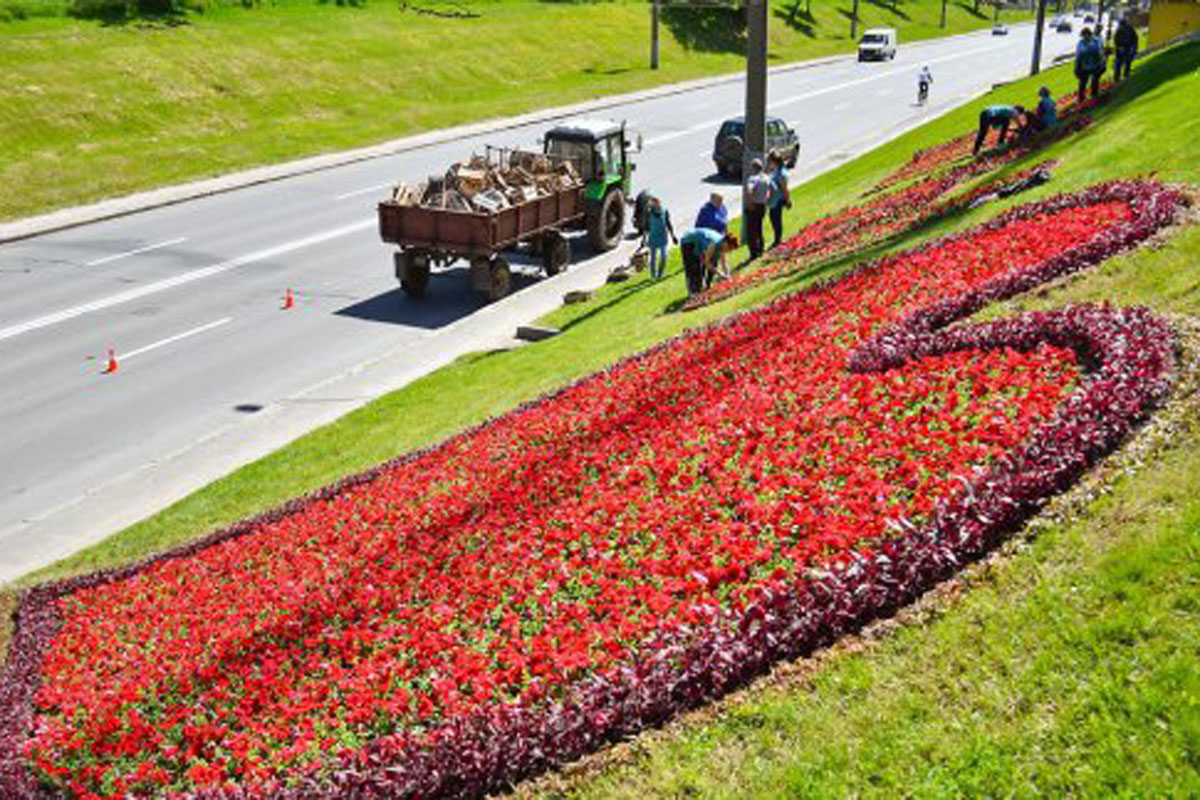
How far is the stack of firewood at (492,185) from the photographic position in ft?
83.5

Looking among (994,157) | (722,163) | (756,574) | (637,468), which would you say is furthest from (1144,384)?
(722,163)

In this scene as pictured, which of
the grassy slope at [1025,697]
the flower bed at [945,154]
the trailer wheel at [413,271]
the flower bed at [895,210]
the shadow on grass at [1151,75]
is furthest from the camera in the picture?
the flower bed at [945,154]

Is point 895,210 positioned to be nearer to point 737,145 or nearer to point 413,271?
point 413,271

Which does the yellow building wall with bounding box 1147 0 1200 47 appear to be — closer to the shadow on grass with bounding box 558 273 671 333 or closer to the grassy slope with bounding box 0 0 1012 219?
the grassy slope with bounding box 0 0 1012 219

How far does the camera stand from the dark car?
39.9 m

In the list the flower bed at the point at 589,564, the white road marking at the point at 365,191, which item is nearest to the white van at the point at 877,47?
the white road marking at the point at 365,191

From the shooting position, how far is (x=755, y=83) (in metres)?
25.9

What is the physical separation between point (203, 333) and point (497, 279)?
6.20m

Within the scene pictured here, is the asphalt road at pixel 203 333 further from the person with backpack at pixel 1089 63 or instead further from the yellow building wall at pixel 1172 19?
the yellow building wall at pixel 1172 19

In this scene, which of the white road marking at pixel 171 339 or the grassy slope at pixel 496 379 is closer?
the grassy slope at pixel 496 379

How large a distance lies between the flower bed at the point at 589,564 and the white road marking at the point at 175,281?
41.3 feet

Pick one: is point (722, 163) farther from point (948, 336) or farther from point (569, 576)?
point (569, 576)

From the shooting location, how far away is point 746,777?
7.06 metres

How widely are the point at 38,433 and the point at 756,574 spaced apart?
14.0 meters
